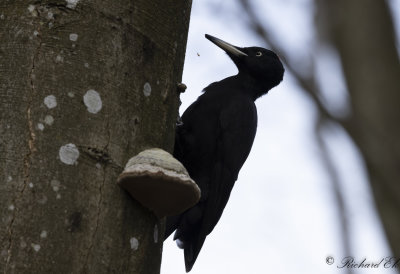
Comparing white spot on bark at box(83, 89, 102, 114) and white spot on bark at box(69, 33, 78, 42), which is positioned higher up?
white spot on bark at box(69, 33, 78, 42)

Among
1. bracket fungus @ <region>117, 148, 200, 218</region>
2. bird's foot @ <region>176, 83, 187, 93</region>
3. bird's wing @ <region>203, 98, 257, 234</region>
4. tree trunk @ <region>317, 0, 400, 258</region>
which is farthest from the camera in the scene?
bird's wing @ <region>203, 98, 257, 234</region>

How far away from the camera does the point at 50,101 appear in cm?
276

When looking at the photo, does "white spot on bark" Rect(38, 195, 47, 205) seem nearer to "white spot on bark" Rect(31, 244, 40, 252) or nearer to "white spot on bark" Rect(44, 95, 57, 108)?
"white spot on bark" Rect(31, 244, 40, 252)

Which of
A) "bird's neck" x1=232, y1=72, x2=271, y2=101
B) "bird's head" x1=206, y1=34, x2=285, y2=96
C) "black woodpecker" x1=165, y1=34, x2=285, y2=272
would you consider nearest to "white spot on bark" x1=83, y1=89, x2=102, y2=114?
"black woodpecker" x1=165, y1=34, x2=285, y2=272

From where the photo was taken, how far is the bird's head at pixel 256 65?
241 inches

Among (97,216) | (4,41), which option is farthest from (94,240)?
(4,41)

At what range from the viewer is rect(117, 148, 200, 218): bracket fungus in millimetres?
2723

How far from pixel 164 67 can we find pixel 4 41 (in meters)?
0.65

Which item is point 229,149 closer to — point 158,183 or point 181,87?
point 181,87

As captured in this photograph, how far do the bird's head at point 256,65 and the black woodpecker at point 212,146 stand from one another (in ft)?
0.17

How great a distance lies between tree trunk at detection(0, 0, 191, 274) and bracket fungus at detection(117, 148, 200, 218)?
47 mm

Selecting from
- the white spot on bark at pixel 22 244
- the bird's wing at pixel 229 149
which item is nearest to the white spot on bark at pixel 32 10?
the white spot on bark at pixel 22 244

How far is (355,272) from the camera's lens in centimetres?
368

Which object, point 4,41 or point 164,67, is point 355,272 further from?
point 4,41
